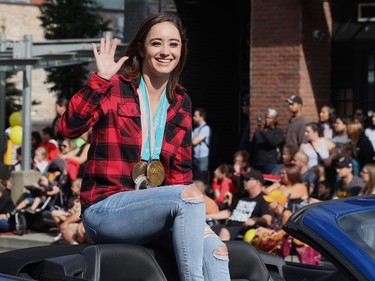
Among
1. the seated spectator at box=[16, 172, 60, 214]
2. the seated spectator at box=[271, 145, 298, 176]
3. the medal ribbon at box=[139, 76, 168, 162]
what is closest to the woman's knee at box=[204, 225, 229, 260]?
the medal ribbon at box=[139, 76, 168, 162]

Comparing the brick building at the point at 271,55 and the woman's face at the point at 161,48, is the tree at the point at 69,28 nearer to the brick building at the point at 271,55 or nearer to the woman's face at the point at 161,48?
the brick building at the point at 271,55

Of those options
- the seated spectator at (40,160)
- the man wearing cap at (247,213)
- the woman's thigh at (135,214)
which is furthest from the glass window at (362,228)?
the seated spectator at (40,160)

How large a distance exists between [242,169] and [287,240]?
3.92 metres

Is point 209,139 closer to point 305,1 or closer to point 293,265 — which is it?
point 305,1

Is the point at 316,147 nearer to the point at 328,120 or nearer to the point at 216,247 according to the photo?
the point at 328,120

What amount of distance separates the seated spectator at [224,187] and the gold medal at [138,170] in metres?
8.57

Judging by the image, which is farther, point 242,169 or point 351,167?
point 242,169

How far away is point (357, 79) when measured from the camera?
17266 millimetres

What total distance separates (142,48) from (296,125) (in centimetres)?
1009

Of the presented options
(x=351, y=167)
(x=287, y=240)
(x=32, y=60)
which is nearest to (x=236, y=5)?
(x=32, y=60)

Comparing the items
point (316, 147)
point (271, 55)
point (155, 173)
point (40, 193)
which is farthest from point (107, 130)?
point (271, 55)

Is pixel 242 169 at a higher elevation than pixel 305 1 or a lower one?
lower

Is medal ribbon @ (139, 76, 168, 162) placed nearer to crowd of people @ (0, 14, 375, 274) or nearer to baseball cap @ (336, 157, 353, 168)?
crowd of people @ (0, 14, 375, 274)

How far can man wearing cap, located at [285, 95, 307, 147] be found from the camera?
46.9 ft
